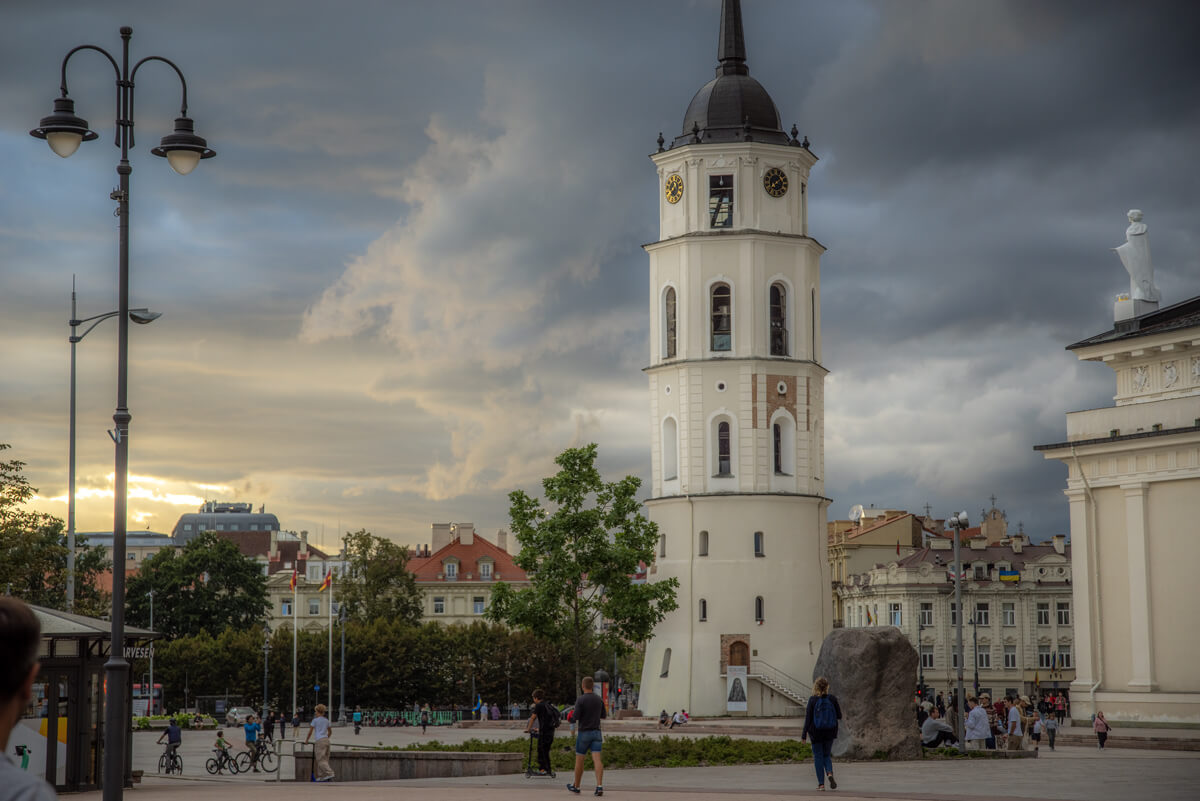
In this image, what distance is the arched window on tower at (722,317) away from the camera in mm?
70812

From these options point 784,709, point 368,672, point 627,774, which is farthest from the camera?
point 368,672

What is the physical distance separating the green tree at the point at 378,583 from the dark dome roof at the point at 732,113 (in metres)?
50.1

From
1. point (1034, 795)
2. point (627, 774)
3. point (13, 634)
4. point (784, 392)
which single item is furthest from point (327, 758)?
point (784, 392)

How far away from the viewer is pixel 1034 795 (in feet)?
72.3

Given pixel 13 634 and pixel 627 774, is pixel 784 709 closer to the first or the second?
pixel 627 774

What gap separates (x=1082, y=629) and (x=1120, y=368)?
9.61m

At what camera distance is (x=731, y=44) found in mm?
74625

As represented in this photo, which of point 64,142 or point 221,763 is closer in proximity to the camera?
point 64,142

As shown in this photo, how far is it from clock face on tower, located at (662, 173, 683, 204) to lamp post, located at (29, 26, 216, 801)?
53689 mm

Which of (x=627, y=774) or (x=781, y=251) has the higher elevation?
(x=781, y=251)

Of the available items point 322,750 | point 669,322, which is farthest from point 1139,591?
point 322,750

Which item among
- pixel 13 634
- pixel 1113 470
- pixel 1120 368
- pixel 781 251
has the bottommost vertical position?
pixel 13 634

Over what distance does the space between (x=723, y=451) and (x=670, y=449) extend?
2.82 m

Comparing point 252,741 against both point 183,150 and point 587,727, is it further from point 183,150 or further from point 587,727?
point 183,150
